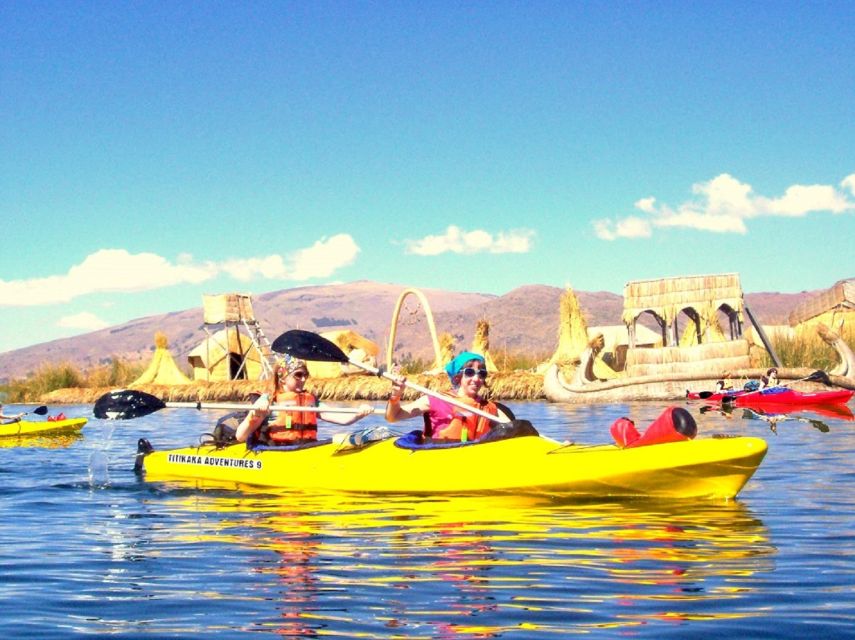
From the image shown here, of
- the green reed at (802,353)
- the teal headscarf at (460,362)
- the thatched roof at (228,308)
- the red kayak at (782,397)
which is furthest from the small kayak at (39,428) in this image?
the green reed at (802,353)

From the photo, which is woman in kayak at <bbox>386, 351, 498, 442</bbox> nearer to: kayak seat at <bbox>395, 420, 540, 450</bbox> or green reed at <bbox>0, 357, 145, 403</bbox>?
kayak seat at <bbox>395, 420, 540, 450</bbox>

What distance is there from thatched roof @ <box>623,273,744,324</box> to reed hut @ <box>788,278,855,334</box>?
5.90m

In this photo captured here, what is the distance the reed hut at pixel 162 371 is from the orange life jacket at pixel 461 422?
28.9 m

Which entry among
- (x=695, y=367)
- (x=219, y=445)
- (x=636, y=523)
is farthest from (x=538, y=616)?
(x=695, y=367)

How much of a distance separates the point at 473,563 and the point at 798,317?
30.9 metres

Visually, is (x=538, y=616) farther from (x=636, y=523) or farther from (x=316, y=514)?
(x=316, y=514)

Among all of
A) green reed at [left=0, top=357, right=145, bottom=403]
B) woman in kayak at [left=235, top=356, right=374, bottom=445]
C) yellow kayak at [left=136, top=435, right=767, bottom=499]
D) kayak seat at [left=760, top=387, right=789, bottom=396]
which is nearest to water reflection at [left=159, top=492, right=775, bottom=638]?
yellow kayak at [left=136, top=435, right=767, bottom=499]

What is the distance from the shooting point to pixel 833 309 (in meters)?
33.2

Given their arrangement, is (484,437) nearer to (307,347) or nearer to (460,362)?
(460,362)

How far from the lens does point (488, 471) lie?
30.0 ft

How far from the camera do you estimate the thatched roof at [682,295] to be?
27578 millimetres

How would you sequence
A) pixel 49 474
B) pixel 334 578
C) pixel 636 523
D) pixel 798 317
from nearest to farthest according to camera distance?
pixel 334 578 → pixel 636 523 → pixel 49 474 → pixel 798 317

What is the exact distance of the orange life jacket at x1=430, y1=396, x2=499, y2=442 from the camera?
9859 mm

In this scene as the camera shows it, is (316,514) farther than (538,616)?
Yes
